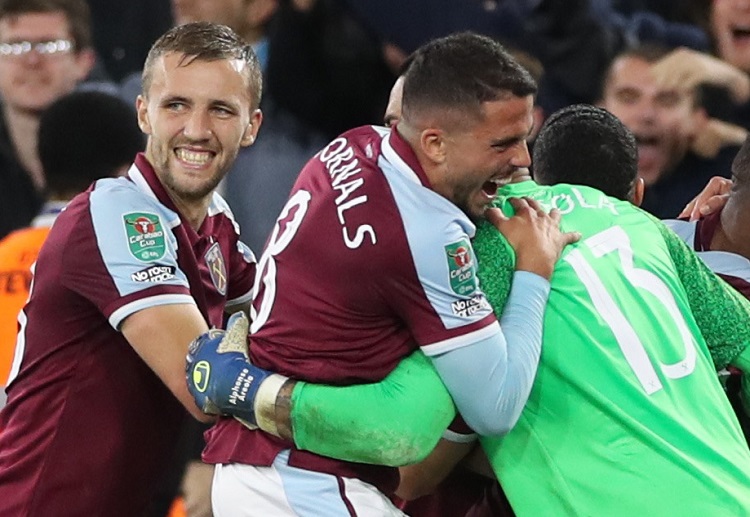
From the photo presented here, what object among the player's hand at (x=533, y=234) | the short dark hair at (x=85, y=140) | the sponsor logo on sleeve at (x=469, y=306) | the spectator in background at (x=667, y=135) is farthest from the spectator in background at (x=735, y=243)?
the spectator in background at (x=667, y=135)

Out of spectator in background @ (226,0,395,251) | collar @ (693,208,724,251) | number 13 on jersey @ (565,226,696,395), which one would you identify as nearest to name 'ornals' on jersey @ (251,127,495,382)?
number 13 on jersey @ (565,226,696,395)

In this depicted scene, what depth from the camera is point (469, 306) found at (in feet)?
9.36

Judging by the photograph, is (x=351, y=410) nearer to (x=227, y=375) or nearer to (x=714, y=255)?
(x=227, y=375)

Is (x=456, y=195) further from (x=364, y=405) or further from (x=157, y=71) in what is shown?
(x=157, y=71)

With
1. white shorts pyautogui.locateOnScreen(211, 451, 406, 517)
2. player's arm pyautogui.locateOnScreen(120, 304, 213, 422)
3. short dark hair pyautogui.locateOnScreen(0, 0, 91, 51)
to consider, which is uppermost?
player's arm pyautogui.locateOnScreen(120, 304, 213, 422)

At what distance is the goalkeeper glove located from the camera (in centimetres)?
293

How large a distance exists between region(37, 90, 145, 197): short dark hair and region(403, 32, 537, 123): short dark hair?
236 cm

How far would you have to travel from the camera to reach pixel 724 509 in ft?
9.58

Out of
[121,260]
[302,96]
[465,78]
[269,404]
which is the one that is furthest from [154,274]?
[302,96]

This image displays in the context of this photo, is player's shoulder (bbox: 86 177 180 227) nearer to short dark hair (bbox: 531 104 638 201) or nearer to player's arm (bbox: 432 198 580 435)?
player's arm (bbox: 432 198 580 435)

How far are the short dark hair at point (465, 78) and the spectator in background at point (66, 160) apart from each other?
210 centimetres

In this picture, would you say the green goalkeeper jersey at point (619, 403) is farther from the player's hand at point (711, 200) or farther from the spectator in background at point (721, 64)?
the spectator in background at point (721, 64)

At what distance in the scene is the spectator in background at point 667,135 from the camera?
6.01 m

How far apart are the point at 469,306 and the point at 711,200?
1.08 meters
